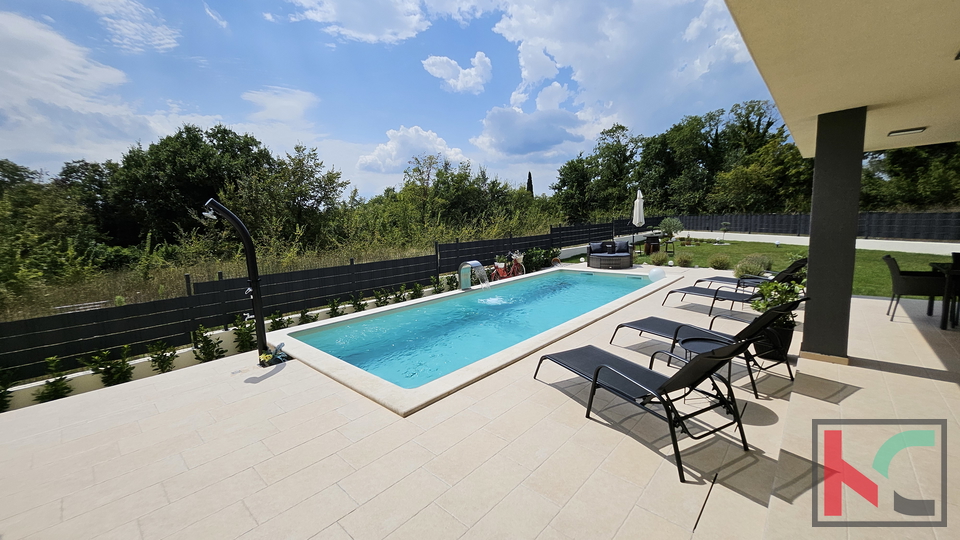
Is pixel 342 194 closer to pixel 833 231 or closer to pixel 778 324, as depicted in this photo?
pixel 778 324

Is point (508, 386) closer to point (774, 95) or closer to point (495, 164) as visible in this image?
point (774, 95)

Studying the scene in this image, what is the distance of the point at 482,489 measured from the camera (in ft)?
7.03

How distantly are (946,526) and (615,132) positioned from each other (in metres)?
37.1

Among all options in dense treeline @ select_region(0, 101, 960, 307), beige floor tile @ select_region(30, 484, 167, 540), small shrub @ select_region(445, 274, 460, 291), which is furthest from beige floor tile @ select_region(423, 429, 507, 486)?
small shrub @ select_region(445, 274, 460, 291)

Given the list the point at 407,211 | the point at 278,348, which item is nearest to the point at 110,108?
the point at 407,211

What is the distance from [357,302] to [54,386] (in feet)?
12.9

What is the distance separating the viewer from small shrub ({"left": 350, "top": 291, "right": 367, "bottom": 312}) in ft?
23.1

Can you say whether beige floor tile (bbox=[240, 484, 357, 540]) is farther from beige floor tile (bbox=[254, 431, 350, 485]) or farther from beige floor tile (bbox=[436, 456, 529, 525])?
beige floor tile (bbox=[436, 456, 529, 525])

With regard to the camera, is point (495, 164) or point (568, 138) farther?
point (568, 138)

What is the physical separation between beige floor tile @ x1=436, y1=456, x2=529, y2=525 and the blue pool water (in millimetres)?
2494

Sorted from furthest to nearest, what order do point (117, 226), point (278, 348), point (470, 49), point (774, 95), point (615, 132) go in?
point (615, 132), point (117, 226), point (470, 49), point (278, 348), point (774, 95)

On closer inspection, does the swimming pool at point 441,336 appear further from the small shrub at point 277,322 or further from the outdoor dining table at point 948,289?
the outdoor dining table at point 948,289

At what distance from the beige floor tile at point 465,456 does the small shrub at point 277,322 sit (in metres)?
4.64

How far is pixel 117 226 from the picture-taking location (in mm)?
17078
